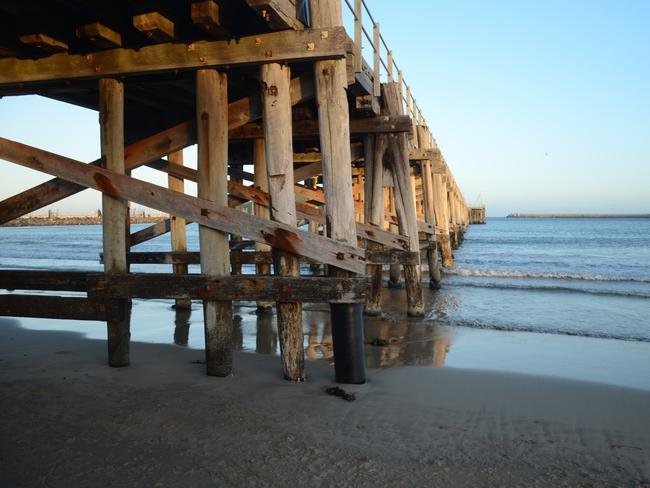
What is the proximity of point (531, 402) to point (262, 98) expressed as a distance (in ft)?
10.5

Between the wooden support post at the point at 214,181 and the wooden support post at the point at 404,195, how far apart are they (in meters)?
3.77

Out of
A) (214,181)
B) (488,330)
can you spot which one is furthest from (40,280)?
(488,330)

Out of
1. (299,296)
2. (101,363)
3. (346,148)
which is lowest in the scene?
(101,363)

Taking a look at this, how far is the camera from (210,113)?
15.0ft

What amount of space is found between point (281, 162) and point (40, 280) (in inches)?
100

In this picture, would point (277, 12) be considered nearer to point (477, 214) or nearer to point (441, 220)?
point (441, 220)

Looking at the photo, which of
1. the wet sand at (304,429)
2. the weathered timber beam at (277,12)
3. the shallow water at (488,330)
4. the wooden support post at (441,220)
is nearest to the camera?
the wet sand at (304,429)

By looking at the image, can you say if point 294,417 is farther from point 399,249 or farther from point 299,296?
point 399,249

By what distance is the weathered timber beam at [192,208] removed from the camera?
4.20 meters

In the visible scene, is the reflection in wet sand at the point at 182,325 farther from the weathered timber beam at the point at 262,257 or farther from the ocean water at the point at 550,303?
the ocean water at the point at 550,303

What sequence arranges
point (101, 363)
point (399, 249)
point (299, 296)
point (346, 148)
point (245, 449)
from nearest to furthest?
1. point (245, 449)
2. point (299, 296)
3. point (346, 148)
4. point (101, 363)
5. point (399, 249)

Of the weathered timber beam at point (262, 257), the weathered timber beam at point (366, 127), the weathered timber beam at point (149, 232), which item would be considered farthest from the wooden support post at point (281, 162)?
the weathered timber beam at point (149, 232)

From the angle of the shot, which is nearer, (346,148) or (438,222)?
(346,148)

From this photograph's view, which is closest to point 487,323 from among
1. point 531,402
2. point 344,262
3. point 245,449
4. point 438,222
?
point 531,402
